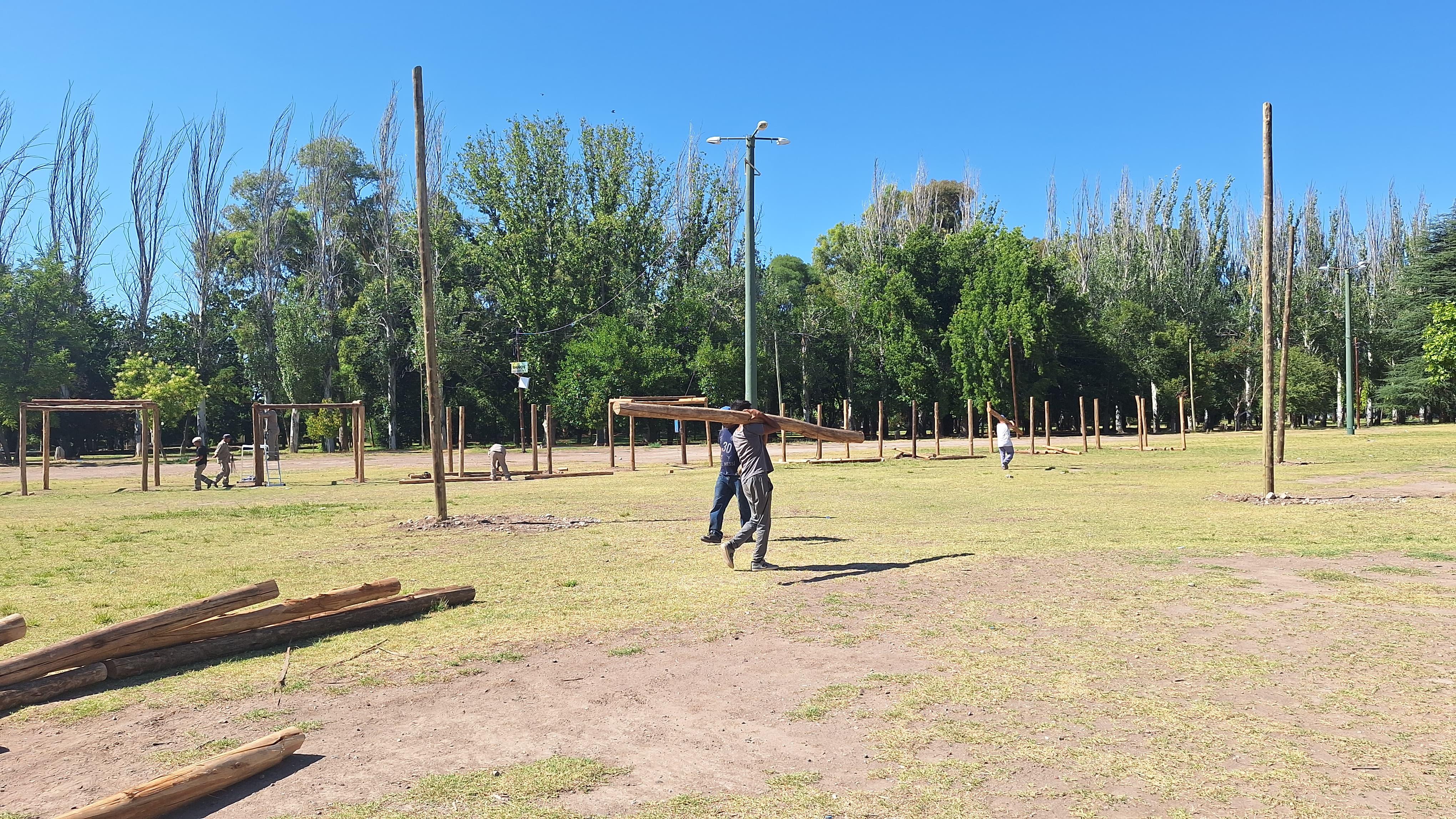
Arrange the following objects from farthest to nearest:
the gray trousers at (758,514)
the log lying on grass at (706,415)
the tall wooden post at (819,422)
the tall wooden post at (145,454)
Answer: the tall wooden post at (819,422)
the tall wooden post at (145,454)
the log lying on grass at (706,415)
the gray trousers at (758,514)

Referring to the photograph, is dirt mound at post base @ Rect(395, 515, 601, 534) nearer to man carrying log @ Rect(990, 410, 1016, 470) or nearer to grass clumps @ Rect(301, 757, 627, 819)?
grass clumps @ Rect(301, 757, 627, 819)

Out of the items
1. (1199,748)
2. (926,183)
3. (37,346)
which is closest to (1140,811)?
(1199,748)

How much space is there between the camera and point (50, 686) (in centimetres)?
636

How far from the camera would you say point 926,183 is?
8156 centimetres

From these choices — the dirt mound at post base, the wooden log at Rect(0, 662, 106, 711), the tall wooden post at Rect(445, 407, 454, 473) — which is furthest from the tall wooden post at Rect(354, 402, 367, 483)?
the wooden log at Rect(0, 662, 106, 711)

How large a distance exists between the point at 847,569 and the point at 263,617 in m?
6.15

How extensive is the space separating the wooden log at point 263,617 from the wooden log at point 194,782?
7.21 feet

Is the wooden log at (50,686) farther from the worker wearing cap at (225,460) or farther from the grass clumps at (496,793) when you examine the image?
the worker wearing cap at (225,460)

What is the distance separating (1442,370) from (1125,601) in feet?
199

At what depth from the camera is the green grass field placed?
15.8 ft

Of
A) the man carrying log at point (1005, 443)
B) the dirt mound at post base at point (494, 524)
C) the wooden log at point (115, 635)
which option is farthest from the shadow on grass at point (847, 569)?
the man carrying log at point (1005, 443)

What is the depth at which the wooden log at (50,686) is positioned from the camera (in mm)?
6156

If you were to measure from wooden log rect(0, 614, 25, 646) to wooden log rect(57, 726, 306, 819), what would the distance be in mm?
2111

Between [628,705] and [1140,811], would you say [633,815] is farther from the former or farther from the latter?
[1140,811]
